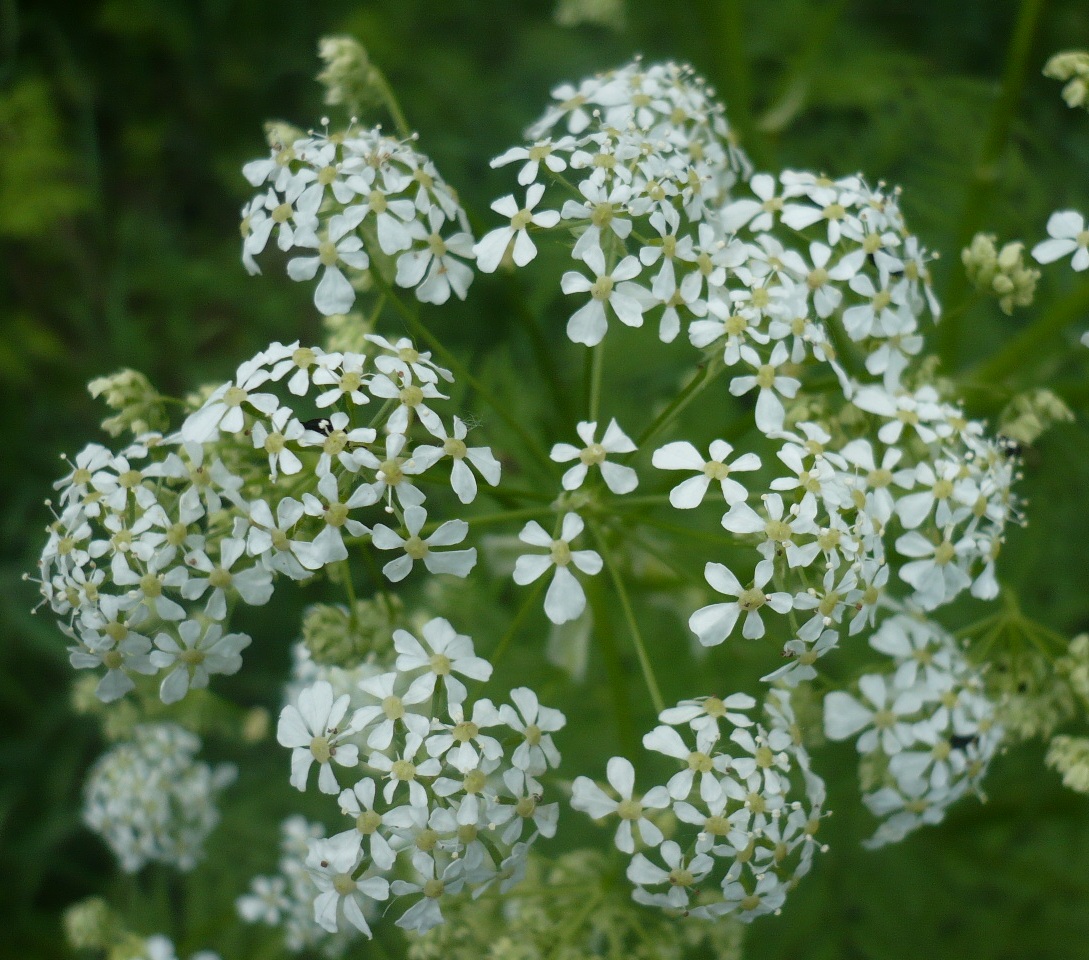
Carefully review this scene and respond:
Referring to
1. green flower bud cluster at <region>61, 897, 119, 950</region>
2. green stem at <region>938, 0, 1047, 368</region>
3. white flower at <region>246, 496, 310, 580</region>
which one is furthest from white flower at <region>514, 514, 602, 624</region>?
green flower bud cluster at <region>61, 897, 119, 950</region>

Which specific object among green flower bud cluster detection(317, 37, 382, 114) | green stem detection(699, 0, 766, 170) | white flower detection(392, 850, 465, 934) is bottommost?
white flower detection(392, 850, 465, 934)

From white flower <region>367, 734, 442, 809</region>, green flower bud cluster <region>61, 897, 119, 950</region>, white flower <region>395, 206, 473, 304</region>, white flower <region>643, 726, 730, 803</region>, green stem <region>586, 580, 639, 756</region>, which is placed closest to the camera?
white flower <region>367, 734, 442, 809</region>

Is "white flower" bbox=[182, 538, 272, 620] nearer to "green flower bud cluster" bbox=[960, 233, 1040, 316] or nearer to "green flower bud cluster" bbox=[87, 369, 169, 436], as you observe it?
"green flower bud cluster" bbox=[87, 369, 169, 436]

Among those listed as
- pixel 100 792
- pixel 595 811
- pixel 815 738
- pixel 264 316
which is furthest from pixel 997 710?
pixel 264 316

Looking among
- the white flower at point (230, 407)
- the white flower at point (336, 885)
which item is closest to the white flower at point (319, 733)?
the white flower at point (336, 885)

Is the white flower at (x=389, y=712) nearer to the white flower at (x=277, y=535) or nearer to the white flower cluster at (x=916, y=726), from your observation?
the white flower at (x=277, y=535)

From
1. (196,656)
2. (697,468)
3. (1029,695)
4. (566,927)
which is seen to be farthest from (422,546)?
(1029,695)

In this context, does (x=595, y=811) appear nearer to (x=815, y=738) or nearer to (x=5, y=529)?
(x=815, y=738)
